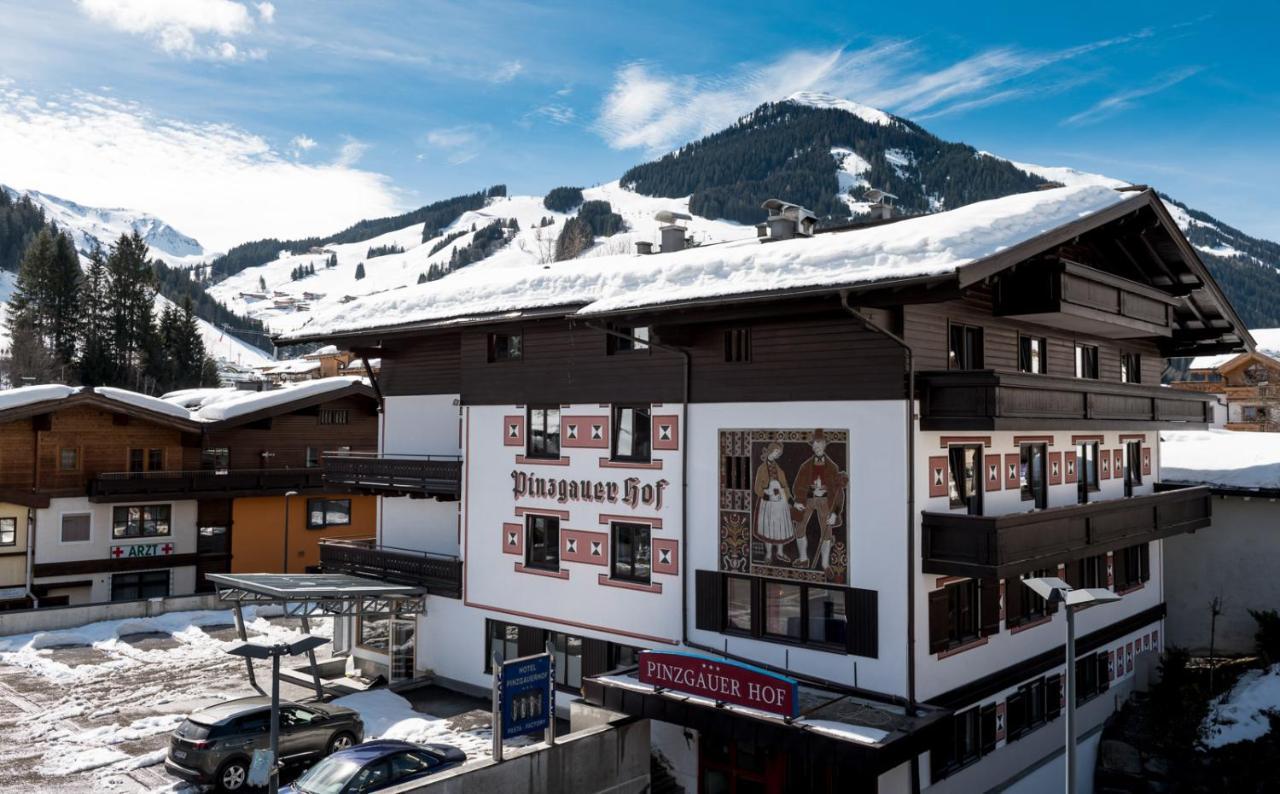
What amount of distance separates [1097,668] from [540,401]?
16.5 meters

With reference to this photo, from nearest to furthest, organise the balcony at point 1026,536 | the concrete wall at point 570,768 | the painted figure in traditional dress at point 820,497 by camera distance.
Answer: the concrete wall at point 570,768 < the balcony at point 1026,536 < the painted figure in traditional dress at point 820,497

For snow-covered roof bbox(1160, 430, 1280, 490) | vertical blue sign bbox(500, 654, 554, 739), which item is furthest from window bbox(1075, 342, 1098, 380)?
vertical blue sign bbox(500, 654, 554, 739)

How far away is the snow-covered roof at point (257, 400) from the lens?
43.2 metres

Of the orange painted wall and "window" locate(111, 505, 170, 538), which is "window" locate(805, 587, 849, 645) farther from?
"window" locate(111, 505, 170, 538)

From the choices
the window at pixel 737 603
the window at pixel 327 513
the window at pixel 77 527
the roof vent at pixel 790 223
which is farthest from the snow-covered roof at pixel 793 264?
the window at pixel 77 527

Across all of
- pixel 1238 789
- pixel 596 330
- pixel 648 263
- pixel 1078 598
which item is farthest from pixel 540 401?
pixel 1238 789

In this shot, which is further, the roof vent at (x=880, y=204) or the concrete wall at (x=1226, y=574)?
the concrete wall at (x=1226, y=574)

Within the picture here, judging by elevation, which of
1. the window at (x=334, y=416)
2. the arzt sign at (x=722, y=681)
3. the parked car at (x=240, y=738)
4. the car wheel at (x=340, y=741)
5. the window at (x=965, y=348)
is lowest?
the car wheel at (x=340, y=741)

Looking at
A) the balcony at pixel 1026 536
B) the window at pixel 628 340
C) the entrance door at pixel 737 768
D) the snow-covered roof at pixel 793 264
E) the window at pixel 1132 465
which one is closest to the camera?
the snow-covered roof at pixel 793 264

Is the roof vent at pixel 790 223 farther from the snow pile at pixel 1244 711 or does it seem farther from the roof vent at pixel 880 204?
the snow pile at pixel 1244 711

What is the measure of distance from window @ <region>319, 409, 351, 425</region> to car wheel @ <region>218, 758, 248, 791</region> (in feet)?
97.5

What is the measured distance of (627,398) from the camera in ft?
74.0

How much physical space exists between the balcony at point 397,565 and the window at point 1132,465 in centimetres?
1901

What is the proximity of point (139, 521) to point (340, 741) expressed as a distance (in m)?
25.9
